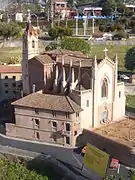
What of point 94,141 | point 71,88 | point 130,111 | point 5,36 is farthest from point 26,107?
point 5,36

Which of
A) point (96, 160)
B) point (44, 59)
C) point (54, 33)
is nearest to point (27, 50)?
point (44, 59)

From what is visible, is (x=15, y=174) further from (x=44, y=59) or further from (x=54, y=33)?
(x=54, y=33)

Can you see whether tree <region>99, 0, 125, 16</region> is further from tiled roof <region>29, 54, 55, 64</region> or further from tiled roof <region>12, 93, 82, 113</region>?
tiled roof <region>12, 93, 82, 113</region>

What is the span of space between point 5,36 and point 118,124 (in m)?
69.3

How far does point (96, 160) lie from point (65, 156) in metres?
4.60

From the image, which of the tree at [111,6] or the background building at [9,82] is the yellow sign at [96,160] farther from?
the tree at [111,6]

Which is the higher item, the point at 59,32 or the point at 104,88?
the point at 59,32

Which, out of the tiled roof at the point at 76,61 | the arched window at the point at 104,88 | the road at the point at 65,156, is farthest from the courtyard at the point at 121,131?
the tiled roof at the point at 76,61

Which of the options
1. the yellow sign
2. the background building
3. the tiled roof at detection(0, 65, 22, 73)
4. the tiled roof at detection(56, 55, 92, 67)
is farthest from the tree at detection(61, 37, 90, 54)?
the yellow sign

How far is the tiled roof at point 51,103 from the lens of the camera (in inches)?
1852

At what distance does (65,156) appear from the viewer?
1795 inches

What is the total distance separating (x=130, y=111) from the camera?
194ft

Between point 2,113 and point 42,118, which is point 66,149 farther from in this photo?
point 2,113

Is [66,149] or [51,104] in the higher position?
[51,104]
